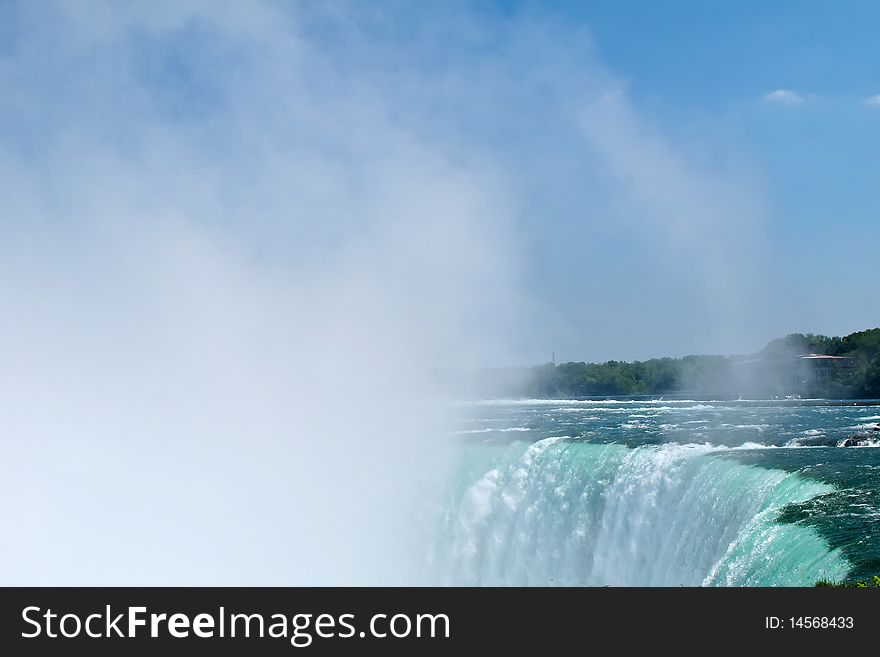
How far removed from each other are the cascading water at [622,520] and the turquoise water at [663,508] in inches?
1.2

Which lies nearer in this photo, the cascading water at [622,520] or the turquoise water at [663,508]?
the turquoise water at [663,508]

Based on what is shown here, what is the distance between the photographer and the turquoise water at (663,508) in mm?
11953

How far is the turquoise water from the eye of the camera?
12.0 m

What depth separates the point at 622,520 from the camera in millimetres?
16500

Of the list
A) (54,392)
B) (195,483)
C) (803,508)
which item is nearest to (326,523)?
(195,483)

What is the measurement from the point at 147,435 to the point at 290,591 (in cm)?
2952

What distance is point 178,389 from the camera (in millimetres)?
39312

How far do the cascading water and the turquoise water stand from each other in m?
0.03

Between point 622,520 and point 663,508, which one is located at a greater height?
point 663,508

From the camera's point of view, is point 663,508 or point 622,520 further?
point 622,520

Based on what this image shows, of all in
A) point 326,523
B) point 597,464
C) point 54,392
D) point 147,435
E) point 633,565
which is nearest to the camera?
point 633,565

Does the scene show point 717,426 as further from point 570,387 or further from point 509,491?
point 570,387

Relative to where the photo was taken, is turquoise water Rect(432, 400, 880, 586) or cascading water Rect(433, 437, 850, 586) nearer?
turquoise water Rect(432, 400, 880, 586)

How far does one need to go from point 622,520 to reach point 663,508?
1.05 m
